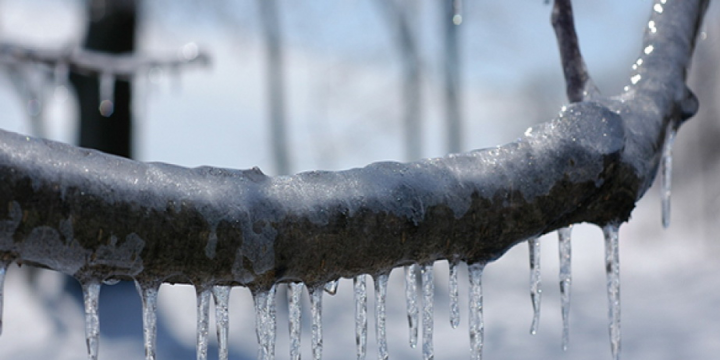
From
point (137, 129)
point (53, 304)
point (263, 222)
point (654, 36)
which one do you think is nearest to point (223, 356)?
point (263, 222)

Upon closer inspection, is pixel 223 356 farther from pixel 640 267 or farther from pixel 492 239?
pixel 640 267

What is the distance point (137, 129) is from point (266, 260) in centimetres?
1271

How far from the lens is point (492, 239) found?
56.1 inches

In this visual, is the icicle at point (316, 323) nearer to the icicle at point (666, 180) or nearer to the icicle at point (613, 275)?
the icicle at point (613, 275)

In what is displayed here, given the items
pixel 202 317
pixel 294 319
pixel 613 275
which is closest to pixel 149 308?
pixel 202 317

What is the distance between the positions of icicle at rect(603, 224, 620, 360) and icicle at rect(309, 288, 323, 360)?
780 mm

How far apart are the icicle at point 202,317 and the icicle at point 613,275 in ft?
3.40

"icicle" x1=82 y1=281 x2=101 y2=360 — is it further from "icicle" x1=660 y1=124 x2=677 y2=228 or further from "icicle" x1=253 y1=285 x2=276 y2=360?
"icicle" x1=660 y1=124 x2=677 y2=228

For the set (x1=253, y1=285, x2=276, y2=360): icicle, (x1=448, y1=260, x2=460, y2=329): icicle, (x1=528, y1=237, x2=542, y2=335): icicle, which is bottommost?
(x1=253, y1=285, x2=276, y2=360): icicle

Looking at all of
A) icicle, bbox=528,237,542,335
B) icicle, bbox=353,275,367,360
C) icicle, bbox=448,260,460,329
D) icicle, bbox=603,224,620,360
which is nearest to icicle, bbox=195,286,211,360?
icicle, bbox=353,275,367,360

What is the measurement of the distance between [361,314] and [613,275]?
89 centimetres

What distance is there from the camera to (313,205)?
1219 mm

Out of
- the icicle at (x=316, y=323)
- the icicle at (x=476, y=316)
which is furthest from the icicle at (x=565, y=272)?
the icicle at (x=316, y=323)

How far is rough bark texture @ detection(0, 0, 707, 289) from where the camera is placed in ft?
3.44
